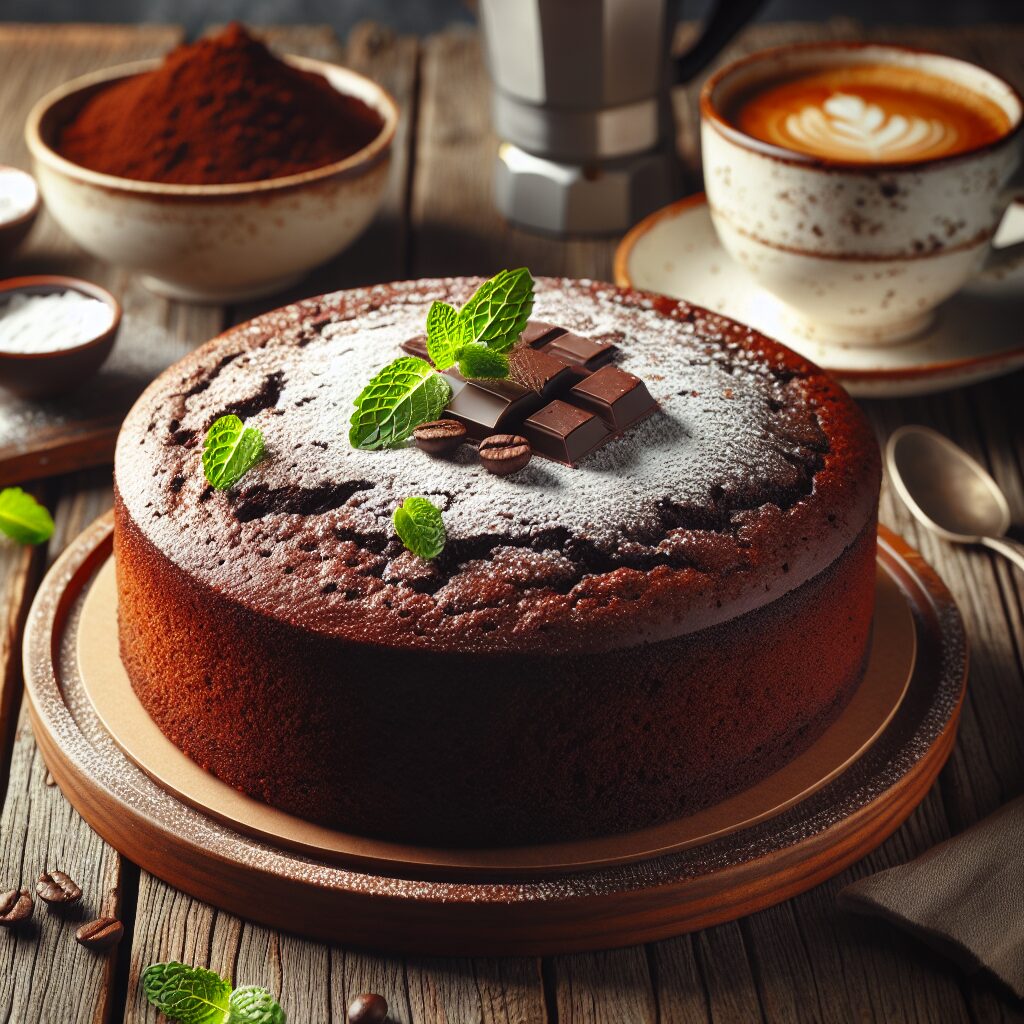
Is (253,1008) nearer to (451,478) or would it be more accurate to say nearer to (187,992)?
(187,992)

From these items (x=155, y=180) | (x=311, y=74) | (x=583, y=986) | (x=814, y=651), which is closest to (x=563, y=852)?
(x=583, y=986)

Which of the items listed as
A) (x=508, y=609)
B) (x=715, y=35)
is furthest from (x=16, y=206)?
(x=508, y=609)

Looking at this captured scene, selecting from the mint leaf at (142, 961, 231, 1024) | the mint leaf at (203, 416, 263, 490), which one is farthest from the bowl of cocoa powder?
the mint leaf at (142, 961, 231, 1024)

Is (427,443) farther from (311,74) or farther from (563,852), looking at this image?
(311,74)

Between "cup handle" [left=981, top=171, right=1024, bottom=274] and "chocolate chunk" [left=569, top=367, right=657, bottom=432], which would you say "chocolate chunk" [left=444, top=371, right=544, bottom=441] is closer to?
"chocolate chunk" [left=569, top=367, right=657, bottom=432]

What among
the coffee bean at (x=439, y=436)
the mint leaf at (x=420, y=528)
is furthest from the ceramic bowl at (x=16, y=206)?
the mint leaf at (x=420, y=528)

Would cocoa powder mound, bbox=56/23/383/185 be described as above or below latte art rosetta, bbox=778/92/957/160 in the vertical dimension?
below
